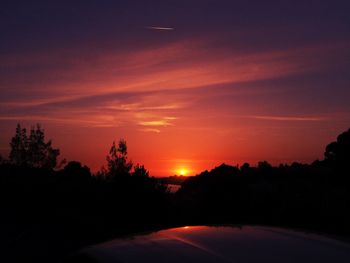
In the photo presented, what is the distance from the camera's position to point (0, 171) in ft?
62.1

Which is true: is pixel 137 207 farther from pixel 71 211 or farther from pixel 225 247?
pixel 225 247

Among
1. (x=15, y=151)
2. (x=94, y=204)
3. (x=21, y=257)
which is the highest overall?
(x=15, y=151)

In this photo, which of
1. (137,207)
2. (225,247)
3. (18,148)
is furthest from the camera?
(18,148)

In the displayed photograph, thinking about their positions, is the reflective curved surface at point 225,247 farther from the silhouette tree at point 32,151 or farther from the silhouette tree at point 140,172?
the silhouette tree at point 32,151

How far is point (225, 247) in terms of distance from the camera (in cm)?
304

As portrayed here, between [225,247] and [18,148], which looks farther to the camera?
[18,148]

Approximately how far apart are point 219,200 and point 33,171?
9648 mm

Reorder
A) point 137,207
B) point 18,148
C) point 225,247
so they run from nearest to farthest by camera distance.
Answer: point 225,247, point 137,207, point 18,148

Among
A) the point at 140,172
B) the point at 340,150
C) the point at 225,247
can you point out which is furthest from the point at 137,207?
the point at 340,150

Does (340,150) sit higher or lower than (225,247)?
higher

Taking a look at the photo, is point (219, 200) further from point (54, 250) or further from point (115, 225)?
point (54, 250)

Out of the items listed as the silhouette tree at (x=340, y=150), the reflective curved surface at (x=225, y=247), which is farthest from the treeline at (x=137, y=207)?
the silhouette tree at (x=340, y=150)

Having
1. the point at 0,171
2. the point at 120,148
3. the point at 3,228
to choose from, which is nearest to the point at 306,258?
the point at 3,228

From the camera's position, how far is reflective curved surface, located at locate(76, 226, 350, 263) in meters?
2.81
